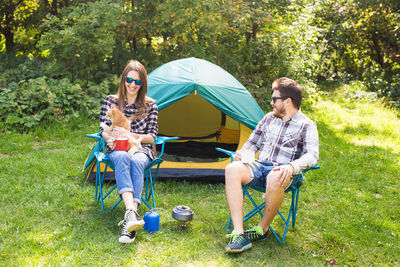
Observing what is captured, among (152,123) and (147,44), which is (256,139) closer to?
(152,123)

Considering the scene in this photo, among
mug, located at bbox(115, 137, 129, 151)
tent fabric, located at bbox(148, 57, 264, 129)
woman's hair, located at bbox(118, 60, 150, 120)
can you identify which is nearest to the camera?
mug, located at bbox(115, 137, 129, 151)

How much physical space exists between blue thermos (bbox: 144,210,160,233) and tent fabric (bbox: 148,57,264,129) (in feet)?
4.03

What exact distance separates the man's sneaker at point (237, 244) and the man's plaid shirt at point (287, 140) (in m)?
0.60

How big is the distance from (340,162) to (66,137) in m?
3.49

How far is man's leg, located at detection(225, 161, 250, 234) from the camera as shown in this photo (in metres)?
2.52

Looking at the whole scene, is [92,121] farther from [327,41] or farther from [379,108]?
[327,41]

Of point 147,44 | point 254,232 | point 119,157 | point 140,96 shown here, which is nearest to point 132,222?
point 119,157

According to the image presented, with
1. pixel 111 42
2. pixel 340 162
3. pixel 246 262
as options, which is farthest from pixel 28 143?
pixel 340 162

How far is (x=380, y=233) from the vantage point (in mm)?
2902

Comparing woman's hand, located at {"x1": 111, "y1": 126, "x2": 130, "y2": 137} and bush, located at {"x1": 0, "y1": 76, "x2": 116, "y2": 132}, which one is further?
bush, located at {"x1": 0, "y1": 76, "x2": 116, "y2": 132}

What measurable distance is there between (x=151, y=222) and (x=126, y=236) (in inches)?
9.1

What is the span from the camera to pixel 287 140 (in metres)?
2.77

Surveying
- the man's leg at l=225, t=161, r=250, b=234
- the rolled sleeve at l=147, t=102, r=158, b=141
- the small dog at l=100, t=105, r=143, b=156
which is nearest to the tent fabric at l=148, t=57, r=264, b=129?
the rolled sleeve at l=147, t=102, r=158, b=141

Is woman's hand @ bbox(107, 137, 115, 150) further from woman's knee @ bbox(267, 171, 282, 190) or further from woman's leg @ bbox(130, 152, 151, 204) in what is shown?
woman's knee @ bbox(267, 171, 282, 190)
